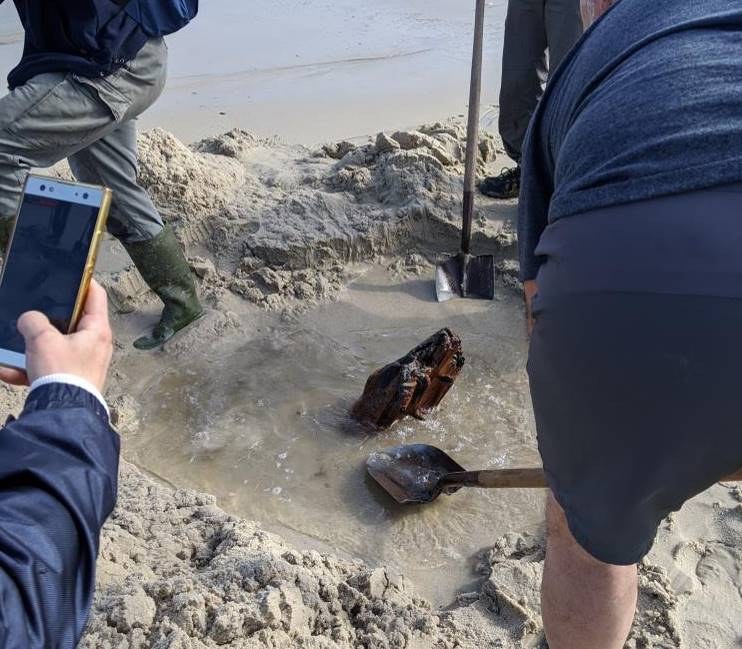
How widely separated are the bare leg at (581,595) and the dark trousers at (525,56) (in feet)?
10.2

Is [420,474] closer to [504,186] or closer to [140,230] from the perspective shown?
[140,230]

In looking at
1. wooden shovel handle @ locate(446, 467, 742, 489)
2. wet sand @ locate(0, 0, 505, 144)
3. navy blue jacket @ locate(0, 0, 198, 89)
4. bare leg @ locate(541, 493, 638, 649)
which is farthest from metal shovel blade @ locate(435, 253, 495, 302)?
bare leg @ locate(541, 493, 638, 649)

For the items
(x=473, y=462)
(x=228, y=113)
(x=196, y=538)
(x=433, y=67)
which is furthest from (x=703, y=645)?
(x=433, y=67)

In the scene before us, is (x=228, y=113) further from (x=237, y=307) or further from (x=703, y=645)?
(x=703, y=645)

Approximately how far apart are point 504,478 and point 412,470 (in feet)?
1.74

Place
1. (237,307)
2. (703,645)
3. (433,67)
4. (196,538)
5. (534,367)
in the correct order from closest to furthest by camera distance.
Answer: (534,367)
(703,645)
(196,538)
(237,307)
(433,67)

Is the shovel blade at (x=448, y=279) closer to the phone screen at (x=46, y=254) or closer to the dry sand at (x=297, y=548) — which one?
the dry sand at (x=297, y=548)

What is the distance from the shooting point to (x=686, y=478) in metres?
1.36

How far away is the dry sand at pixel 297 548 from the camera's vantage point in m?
2.11

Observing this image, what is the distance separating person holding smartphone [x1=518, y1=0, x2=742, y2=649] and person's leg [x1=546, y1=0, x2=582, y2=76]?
296 centimetres

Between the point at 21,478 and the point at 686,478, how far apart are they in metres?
1.04

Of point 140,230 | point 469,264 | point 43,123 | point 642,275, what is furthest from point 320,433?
point 642,275

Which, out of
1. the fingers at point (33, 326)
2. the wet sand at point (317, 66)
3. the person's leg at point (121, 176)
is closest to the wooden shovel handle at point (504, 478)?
the fingers at point (33, 326)

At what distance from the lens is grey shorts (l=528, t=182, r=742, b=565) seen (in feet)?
4.02
